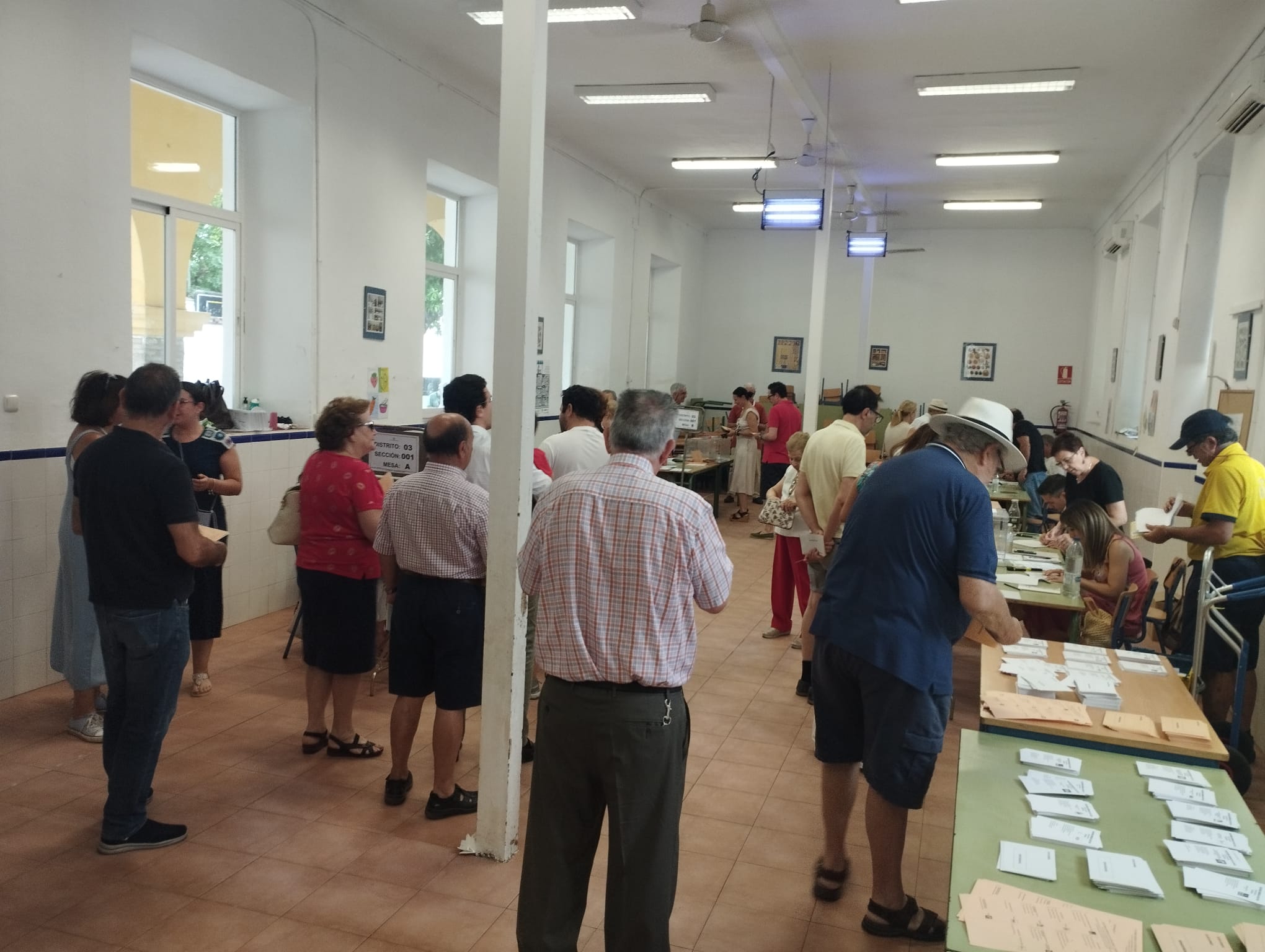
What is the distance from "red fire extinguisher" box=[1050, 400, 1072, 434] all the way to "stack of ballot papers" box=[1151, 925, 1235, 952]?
1365 cm

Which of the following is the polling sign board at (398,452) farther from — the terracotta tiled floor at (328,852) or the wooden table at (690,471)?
the wooden table at (690,471)

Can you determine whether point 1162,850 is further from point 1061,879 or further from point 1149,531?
point 1149,531

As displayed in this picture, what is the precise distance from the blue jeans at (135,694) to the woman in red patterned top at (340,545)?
74 cm

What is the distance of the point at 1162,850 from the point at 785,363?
14.3 m

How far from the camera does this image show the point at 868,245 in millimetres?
12312

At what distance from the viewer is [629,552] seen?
2.39 meters

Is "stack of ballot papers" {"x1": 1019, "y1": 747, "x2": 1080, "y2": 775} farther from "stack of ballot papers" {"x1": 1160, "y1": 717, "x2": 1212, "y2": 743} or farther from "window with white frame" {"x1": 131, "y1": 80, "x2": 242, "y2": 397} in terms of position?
"window with white frame" {"x1": 131, "y1": 80, "x2": 242, "y2": 397}

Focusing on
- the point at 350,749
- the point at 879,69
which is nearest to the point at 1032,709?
the point at 350,749

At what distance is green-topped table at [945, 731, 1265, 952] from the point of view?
6.32 feet

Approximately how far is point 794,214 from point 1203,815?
7735 mm

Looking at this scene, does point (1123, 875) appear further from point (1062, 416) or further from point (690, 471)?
point (1062, 416)

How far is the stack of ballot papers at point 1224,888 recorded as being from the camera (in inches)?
77.3

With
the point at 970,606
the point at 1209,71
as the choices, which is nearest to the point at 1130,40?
the point at 1209,71

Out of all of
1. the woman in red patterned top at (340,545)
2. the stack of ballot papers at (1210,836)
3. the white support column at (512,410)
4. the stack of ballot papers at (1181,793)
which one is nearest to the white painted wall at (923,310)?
the woman in red patterned top at (340,545)
